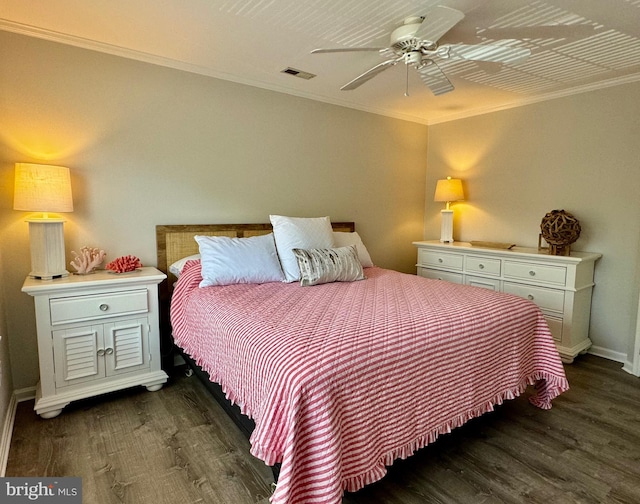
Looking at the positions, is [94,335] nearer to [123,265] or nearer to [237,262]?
[123,265]

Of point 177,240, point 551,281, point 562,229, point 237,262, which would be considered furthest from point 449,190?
point 177,240

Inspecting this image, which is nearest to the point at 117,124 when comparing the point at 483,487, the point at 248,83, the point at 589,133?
the point at 248,83

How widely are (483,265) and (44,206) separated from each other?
3.60 metres

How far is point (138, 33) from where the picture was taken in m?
2.38

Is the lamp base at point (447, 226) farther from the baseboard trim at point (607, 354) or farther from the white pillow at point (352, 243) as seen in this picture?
the baseboard trim at point (607, 354)

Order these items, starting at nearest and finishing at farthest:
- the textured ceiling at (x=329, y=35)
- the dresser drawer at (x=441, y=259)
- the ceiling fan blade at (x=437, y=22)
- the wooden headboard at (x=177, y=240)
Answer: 1. the ceiling fan blade at (x=437, y=22)
2. the textured ceiling at (x=329, y=35)
3. the wooden headboard at (x=177, y=240)
4. the dresser drawer at (x=441, y=259)

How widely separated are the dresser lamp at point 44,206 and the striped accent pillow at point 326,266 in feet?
5.00

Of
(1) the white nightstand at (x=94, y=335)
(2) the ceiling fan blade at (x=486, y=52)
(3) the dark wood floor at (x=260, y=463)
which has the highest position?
(2) the ceiling fan blade at (x=486, y=52)

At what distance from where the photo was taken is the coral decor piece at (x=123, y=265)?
2531 millimetres

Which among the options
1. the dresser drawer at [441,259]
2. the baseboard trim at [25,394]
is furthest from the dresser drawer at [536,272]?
the baseboard trim at [25,394]

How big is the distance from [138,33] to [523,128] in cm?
348

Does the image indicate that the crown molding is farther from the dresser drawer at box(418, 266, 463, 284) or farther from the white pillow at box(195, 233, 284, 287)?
the dresser drawer at box(418, 266, 463, 284)

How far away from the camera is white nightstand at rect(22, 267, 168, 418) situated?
220 centimetres

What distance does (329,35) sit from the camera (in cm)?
236
